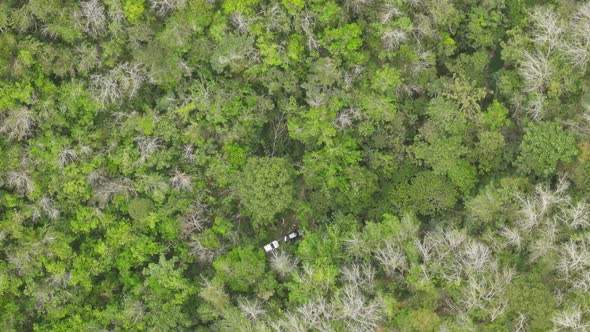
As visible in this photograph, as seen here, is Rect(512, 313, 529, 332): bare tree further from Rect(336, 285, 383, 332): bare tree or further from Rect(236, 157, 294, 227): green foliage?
Rect(236, 157, 294, 227): green foliage

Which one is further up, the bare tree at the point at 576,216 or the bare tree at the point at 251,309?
the bare tree at the point at 576,216

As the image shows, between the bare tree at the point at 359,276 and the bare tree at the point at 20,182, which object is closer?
the bare tree at the point at 359,276

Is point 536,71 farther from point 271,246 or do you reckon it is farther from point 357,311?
point 271,246

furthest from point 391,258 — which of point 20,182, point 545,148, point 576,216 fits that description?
point 20,182

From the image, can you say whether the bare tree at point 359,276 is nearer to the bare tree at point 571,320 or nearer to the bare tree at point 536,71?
the bare tree at point 571,320

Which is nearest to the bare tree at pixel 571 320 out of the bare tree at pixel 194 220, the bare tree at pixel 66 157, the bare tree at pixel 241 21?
the bare tree at pixel 194 220

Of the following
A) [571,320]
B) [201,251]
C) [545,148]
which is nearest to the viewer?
[571,320]
